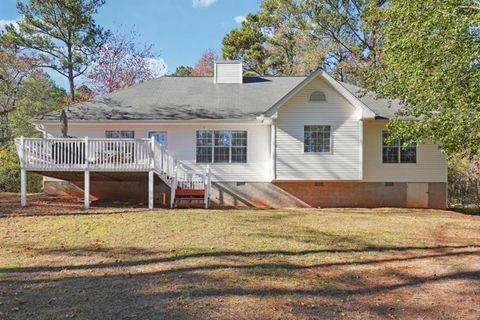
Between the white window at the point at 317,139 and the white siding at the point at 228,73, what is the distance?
5.28 meters

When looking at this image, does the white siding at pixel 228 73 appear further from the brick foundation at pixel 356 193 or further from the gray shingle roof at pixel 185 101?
the brick foundation at pixel 356 193

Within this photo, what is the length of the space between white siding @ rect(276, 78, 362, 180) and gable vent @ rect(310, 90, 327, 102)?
12 cm

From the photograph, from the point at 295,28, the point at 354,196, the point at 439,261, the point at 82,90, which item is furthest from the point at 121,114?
the point at 295,28

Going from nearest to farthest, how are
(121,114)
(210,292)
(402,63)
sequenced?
(210,292) → (402,63) → (121,114)

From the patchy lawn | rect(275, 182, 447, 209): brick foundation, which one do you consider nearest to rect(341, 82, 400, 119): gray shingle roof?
rect(275, 182, 447, 209): brick foundation

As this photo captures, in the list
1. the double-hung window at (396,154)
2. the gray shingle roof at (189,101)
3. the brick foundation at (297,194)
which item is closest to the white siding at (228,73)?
the gray shingle roof at (189,101)

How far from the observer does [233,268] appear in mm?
6496

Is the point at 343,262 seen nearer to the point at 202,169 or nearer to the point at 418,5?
the point at 418,5

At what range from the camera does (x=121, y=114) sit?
1567cm

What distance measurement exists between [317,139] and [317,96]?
5.26 ft

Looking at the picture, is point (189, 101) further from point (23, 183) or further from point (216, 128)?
point (23, 183)

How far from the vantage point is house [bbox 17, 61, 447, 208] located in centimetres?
1495

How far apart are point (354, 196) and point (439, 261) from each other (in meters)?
8.80

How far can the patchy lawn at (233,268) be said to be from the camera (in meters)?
4.80
